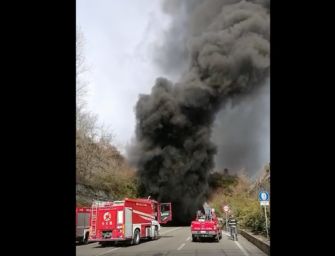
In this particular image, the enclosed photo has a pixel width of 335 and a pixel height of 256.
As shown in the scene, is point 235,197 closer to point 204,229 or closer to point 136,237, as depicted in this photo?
point 204,229

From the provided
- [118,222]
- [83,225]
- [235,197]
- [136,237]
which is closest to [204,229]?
[136,237]

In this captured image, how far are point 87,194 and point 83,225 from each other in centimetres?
826

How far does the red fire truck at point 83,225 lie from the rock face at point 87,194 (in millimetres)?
6334

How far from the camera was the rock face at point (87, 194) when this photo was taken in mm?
29125

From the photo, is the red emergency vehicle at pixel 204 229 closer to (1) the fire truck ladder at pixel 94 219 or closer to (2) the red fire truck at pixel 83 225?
(1) the fire truck ladder at pixel 94 219

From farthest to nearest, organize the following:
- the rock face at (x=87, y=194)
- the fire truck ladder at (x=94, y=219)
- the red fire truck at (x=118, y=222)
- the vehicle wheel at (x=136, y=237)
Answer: the rock face at (x=87, y=194) < the vehicle wheel at (x=136, y=237) < the fire truck ladder at (x=94, y=219) < the red fire truck at (x=118, y=222)

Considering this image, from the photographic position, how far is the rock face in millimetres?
29125

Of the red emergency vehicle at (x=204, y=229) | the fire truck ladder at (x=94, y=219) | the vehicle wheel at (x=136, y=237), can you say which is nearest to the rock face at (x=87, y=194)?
the fire truck ladder at (x=94, y=219)

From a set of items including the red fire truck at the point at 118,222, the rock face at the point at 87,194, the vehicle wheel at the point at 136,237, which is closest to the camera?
the red fire truck at the point at 118,222
